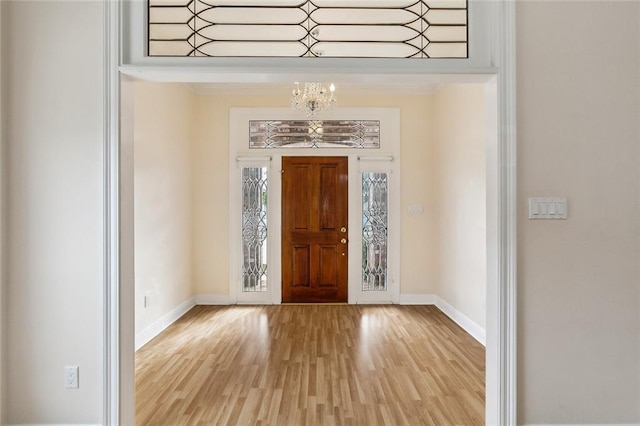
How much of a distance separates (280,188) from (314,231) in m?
0.78

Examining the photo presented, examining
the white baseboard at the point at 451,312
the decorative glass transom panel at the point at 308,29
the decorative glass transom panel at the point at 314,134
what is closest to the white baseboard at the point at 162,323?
the decorative glass transom panel at the point at 314,134

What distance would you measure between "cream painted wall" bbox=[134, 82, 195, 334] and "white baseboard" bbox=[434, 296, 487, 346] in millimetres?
3429

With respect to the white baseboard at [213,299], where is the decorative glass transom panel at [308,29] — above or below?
above

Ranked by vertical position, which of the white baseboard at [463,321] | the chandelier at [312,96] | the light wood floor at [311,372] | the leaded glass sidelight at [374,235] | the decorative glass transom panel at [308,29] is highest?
the chandelier at [312,96]

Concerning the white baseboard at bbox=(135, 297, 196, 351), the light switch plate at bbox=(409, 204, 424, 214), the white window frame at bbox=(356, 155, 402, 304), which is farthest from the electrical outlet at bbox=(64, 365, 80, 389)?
the light switch plate at bbox=(409, 204, 424, 214)

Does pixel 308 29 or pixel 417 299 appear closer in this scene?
pixel 308 29

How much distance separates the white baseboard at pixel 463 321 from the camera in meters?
4.01

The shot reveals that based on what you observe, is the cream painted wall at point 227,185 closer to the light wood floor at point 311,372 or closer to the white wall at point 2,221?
the light wood floor at point 311,372

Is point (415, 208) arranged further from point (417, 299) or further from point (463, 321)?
point (463, 321)

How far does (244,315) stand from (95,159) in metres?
3.34

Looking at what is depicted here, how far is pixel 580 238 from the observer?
2129mm

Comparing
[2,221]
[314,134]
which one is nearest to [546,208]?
[2,221]

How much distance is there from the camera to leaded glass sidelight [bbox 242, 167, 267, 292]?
559cm

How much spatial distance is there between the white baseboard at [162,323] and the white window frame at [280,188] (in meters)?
0.65
